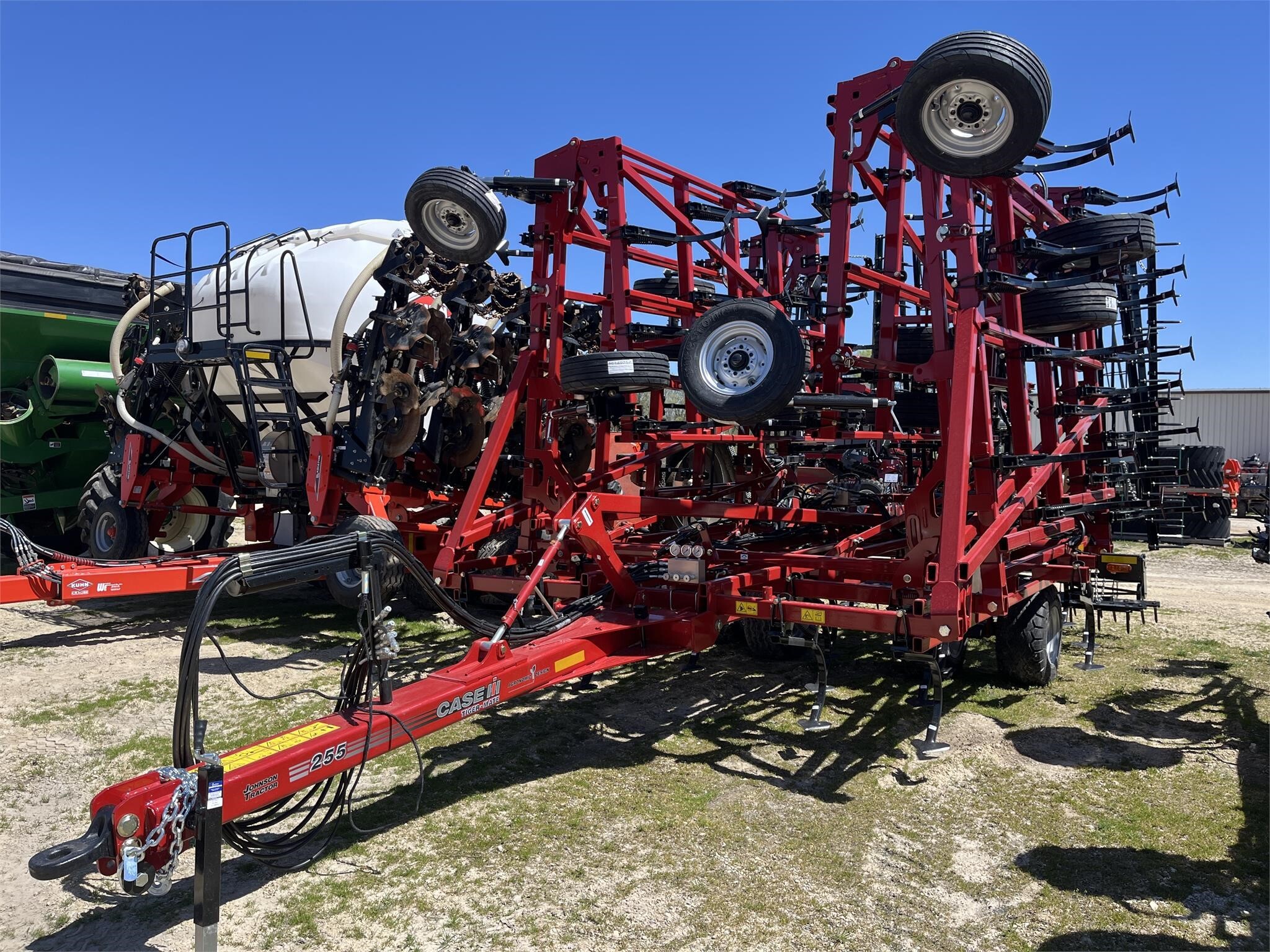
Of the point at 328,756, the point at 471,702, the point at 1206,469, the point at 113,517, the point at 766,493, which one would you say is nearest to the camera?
the point at 328,756

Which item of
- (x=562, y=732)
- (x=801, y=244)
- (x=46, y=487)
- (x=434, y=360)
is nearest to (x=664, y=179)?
(x=434, y=360)

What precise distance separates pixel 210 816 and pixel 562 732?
2830 millimetres

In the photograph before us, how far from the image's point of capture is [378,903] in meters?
3.52

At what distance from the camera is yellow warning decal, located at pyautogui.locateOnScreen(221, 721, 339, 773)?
3.27 metres

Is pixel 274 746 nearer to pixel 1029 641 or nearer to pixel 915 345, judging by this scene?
pixel 1029 641

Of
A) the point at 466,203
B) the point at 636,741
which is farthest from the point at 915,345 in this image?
the point at 636,741

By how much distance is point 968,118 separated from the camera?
502cm

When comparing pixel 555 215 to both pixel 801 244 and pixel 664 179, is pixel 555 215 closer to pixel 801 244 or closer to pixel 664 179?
pixel 664 179

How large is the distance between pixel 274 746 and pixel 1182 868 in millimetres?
3638

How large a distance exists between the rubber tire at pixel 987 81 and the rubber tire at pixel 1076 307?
1.67 meters

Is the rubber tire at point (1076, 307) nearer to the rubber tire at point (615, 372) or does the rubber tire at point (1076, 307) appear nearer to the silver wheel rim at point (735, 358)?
the silver wheel rim at point (735, 358)

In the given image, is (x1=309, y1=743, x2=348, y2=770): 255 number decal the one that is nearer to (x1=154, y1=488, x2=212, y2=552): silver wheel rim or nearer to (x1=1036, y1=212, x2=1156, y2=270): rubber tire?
(x1=1036, y1=212, x2=1156, y2=270): rubber tire

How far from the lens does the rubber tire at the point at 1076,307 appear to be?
6.42 metres

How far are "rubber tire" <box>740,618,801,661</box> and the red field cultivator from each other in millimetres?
30
